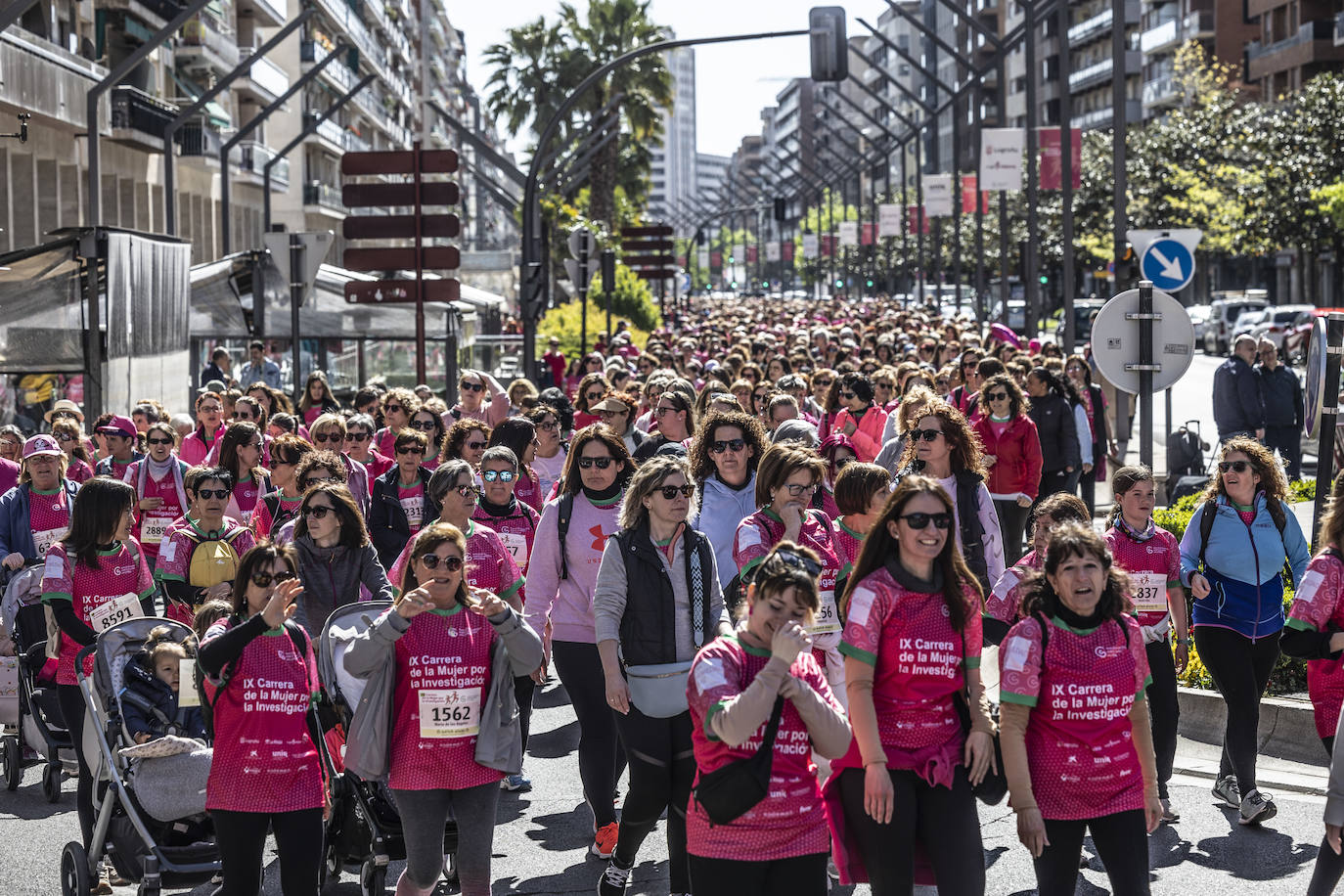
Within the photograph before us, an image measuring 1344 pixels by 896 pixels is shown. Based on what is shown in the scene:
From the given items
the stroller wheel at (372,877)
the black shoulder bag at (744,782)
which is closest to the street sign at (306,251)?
the stroller wheel at (372,877)

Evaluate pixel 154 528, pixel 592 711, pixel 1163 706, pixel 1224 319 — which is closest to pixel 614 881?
pixel 592 711

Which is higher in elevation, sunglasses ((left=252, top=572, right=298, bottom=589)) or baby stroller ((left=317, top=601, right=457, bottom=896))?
sunglasses ((left=252, top=572, right=298, bottom=589))

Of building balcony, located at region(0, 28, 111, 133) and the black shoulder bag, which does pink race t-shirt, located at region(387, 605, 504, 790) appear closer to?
the black shoulder bag

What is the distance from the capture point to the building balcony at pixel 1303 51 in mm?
70438

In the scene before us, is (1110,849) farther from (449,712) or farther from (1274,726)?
(1274,726)

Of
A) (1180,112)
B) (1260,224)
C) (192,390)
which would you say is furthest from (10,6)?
(1180,112)

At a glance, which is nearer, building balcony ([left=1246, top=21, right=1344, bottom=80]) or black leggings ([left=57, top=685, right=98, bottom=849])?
black leggings ([left=57, top=685, right=98, bottom=849])

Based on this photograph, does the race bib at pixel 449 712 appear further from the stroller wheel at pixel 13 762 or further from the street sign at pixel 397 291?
the street sign at pixel 397 291

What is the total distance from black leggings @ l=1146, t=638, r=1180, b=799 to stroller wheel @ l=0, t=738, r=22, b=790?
524 cm

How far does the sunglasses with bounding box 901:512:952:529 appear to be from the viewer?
210 inches

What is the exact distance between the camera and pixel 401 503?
9.67 metres

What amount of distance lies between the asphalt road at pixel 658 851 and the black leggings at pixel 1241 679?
0.83 ft

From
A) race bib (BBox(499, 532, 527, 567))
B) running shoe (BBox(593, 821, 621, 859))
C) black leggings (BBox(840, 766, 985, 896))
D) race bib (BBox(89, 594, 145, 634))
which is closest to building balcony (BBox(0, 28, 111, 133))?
race bib (BBox(499, 532, 527, 567))

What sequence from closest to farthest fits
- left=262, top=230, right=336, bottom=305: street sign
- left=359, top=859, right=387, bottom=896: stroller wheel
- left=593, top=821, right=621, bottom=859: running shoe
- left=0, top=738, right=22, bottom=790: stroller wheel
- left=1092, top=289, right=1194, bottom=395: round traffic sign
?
1. left=359, top=859, right=387, bottom=896: stroller wheel
2. left=593, top=821, right=621, bottom=859: running shoe
3. left=0, top=738, right=22, bottom=790: stroller wheel
4. left=1092, top=289, right=1194, bottom=395: round traffic sign
5. left=262, top=230, right=336, bottom=305: street sign
